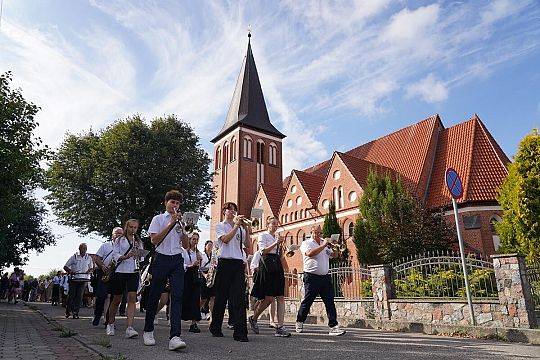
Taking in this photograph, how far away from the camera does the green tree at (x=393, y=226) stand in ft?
63.2

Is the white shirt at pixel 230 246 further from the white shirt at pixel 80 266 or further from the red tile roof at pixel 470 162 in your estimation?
the red tile roof at pixel 470 162

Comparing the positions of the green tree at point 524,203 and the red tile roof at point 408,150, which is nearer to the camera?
the green tree at point 524,203

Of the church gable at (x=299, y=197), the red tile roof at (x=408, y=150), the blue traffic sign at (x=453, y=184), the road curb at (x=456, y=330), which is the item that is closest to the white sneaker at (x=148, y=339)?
the road curb at (x=456, y=330)

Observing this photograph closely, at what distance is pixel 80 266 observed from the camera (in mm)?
10773

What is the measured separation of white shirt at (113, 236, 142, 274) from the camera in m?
6.84

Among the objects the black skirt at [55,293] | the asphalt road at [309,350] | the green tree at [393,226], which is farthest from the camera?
the black skirt at [55,293]

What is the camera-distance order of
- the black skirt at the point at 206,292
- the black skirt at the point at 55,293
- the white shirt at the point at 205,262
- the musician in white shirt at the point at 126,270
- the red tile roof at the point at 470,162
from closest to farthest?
1. the musician in white shirt at the point at 126,270
2. the white shirt at the point at 205,262
3. the black skirt at the point at 206,292
4. the black skirt at the point at 55,293
5. the red tile roof at the point at 470,162

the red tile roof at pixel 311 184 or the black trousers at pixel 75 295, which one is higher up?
the red tile roof at pixel 311 184

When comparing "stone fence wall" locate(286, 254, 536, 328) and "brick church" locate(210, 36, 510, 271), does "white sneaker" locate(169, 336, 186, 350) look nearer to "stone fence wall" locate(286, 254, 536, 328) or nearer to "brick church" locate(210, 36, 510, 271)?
"stone fence wall" locate(286, 254, 536, 328)

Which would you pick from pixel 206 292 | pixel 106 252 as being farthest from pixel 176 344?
pixel 206 292

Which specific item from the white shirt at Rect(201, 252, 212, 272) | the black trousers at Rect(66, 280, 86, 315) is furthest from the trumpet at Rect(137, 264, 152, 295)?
the black trousers at Rect(66, 280, 86, 315)

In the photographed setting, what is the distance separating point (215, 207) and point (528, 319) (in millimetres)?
41089

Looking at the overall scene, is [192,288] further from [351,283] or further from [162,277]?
[351,283]

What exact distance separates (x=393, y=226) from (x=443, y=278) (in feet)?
35.7
